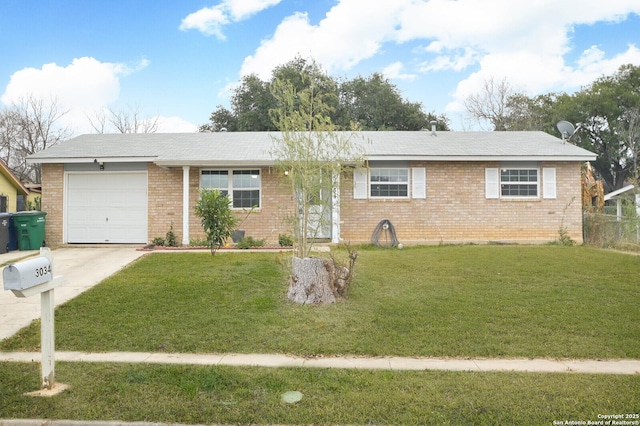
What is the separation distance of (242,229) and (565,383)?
11.0 m

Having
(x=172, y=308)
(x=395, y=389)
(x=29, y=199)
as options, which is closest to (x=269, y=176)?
(x=172, y=308)

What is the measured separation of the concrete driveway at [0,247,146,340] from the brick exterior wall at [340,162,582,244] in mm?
6743

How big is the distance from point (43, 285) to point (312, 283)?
3828 mm

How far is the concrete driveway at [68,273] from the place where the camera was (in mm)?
6473

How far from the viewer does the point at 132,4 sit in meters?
15.6

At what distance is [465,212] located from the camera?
1416 cm

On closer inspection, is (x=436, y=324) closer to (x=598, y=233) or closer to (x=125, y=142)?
(x=598, y=233)

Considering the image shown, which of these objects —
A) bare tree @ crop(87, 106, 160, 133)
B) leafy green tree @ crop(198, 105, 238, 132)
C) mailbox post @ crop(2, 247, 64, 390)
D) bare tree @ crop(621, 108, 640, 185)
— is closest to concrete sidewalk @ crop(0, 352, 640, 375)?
mailbox post @ crop(2, 247, 64, 390)

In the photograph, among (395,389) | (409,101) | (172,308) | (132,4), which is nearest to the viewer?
(395,389)

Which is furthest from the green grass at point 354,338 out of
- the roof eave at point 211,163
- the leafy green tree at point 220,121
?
the leafy green tree at point 220,121

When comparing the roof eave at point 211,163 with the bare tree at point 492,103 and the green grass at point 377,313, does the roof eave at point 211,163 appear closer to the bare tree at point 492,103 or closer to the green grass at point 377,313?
the green grass at point 377,313

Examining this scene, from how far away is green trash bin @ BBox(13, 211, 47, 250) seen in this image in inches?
502

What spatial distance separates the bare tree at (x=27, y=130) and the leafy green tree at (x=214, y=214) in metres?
26.9

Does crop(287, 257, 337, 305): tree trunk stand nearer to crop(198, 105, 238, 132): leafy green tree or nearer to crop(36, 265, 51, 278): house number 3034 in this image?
crop(36, 265, 51, 278): house number 3034
